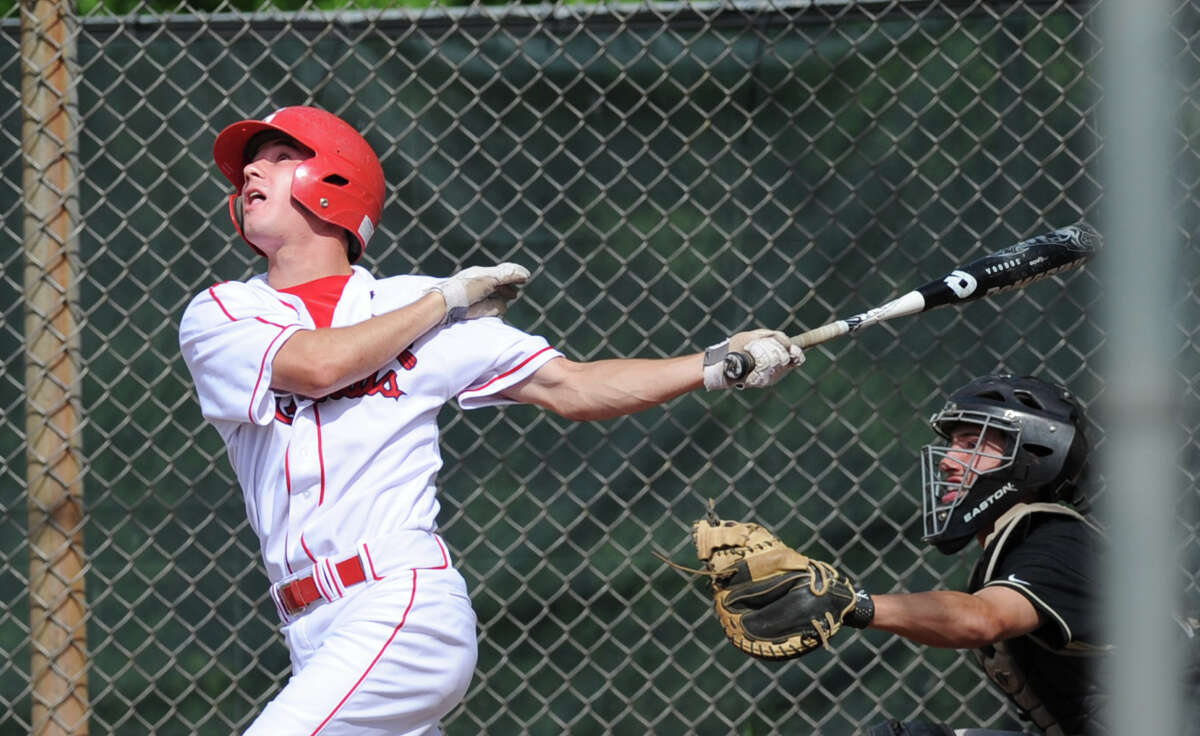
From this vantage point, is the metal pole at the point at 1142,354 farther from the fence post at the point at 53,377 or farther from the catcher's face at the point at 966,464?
the fence post at the point at 53,377

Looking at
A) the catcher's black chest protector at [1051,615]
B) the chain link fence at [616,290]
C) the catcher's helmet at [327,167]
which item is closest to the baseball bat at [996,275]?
→ the catcher's black chest protector at [1051,615]

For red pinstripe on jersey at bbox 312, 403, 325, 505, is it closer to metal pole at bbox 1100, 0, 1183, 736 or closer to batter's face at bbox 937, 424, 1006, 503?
batter's face at bbox 937, 424, 1006, 503

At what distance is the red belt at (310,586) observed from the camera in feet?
8.74

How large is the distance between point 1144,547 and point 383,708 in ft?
5.75

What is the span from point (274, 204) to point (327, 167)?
0.14 meters

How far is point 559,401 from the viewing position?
2965mm

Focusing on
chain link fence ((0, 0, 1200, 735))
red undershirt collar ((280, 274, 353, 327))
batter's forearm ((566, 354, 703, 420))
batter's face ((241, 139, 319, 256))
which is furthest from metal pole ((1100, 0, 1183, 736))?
chain link fence ((0, 0, 1200, 735))

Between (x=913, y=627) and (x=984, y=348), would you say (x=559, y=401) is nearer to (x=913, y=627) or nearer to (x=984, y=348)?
(x=913, y=627)

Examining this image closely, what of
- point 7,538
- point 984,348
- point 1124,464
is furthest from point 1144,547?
point 7,538

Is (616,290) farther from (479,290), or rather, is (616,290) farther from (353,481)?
(353,481)

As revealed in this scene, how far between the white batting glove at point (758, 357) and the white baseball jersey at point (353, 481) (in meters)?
0.38

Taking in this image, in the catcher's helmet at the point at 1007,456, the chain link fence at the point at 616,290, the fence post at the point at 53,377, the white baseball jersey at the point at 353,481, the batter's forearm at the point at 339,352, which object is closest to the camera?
the white baseball jersey at the point at 353,481

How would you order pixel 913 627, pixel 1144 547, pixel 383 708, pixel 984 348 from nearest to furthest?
pixel 1144 547 < pixel 383 708 < pixel 913 627 < pixel 984 348

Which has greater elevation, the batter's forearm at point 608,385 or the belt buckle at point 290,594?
the batter's forearm at point 608,385
